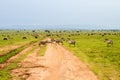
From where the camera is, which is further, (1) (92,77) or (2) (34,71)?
(2) (34,71)

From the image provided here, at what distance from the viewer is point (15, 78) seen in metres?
21.6

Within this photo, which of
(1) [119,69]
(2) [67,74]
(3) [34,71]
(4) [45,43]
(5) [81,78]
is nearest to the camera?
(5) [81,78]

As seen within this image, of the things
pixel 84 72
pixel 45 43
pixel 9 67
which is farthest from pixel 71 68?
pixel 45 43

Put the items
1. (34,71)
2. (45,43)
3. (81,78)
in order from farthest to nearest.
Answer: (45,43) < (34,71) < (81,78)

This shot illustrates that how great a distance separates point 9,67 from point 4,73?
10.6 feet

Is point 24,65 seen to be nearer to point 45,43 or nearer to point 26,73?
point 26,73

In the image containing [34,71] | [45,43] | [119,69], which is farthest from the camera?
[45,43]

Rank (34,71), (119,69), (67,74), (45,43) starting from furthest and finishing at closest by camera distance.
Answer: (45,43) < (119,69) < (34,71) < (67,74)

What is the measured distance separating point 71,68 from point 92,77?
4.67 meters

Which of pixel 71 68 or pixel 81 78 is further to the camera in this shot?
pixel 71 68

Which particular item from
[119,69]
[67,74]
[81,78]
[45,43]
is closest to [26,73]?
[67,74]

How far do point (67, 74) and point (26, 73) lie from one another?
348 cm

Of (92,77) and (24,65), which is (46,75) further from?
(24,65)

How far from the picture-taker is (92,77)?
2183 centimetres
